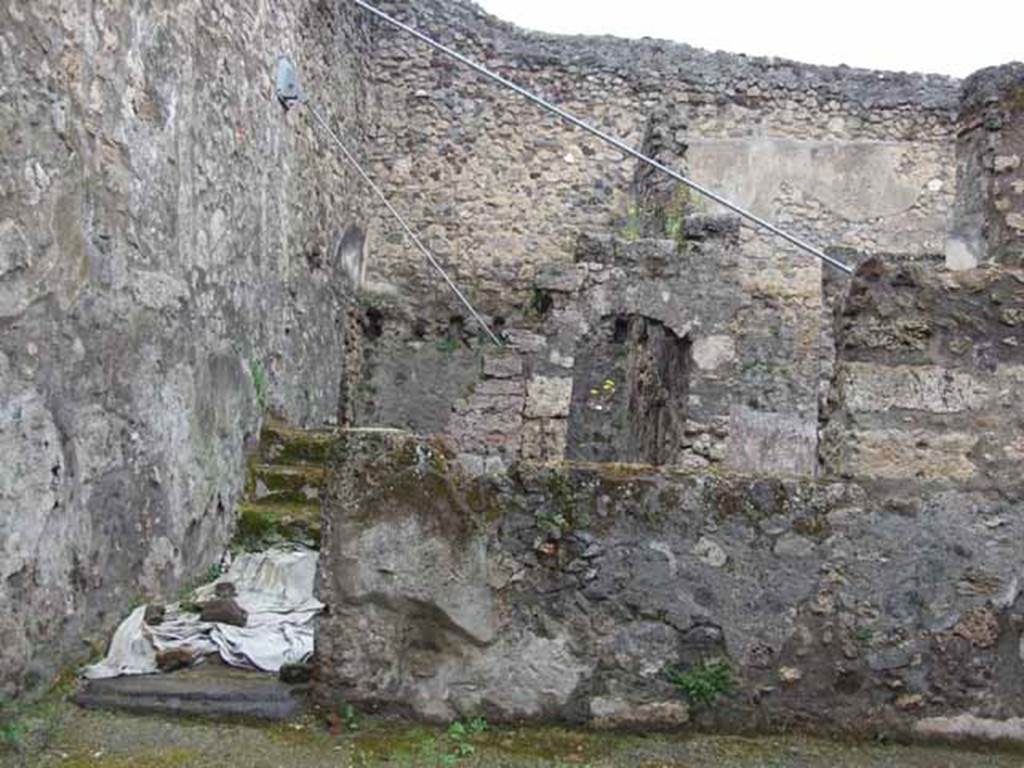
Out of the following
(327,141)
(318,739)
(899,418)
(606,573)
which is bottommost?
(318,739)

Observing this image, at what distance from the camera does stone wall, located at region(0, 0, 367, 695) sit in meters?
3.60

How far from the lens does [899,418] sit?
3594 millimetres

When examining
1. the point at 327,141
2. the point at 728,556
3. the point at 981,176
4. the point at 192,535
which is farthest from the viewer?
the point at 327,141

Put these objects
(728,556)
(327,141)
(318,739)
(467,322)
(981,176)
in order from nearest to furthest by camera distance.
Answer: (318,739), (728,556), (981,176), (327,141), (467,322)

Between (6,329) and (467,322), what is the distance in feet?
24.4

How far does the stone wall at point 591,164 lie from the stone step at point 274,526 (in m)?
4.07

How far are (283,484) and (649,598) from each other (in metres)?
3.47

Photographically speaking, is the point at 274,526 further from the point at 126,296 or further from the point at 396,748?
the point at 396,748

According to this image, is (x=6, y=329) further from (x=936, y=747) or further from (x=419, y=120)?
(x=419, y=120)

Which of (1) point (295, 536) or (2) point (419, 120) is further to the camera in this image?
(2) point (419, 120)

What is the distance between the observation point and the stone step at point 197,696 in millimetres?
3432

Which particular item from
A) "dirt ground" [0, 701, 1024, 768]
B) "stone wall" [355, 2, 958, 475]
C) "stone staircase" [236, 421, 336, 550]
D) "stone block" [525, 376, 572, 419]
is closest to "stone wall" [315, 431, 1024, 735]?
"dirt ground" [0, 701, 1024, 768]

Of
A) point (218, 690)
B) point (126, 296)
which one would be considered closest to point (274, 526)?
point (126, 296)

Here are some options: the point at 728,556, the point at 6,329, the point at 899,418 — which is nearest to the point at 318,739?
the point at 728,556
